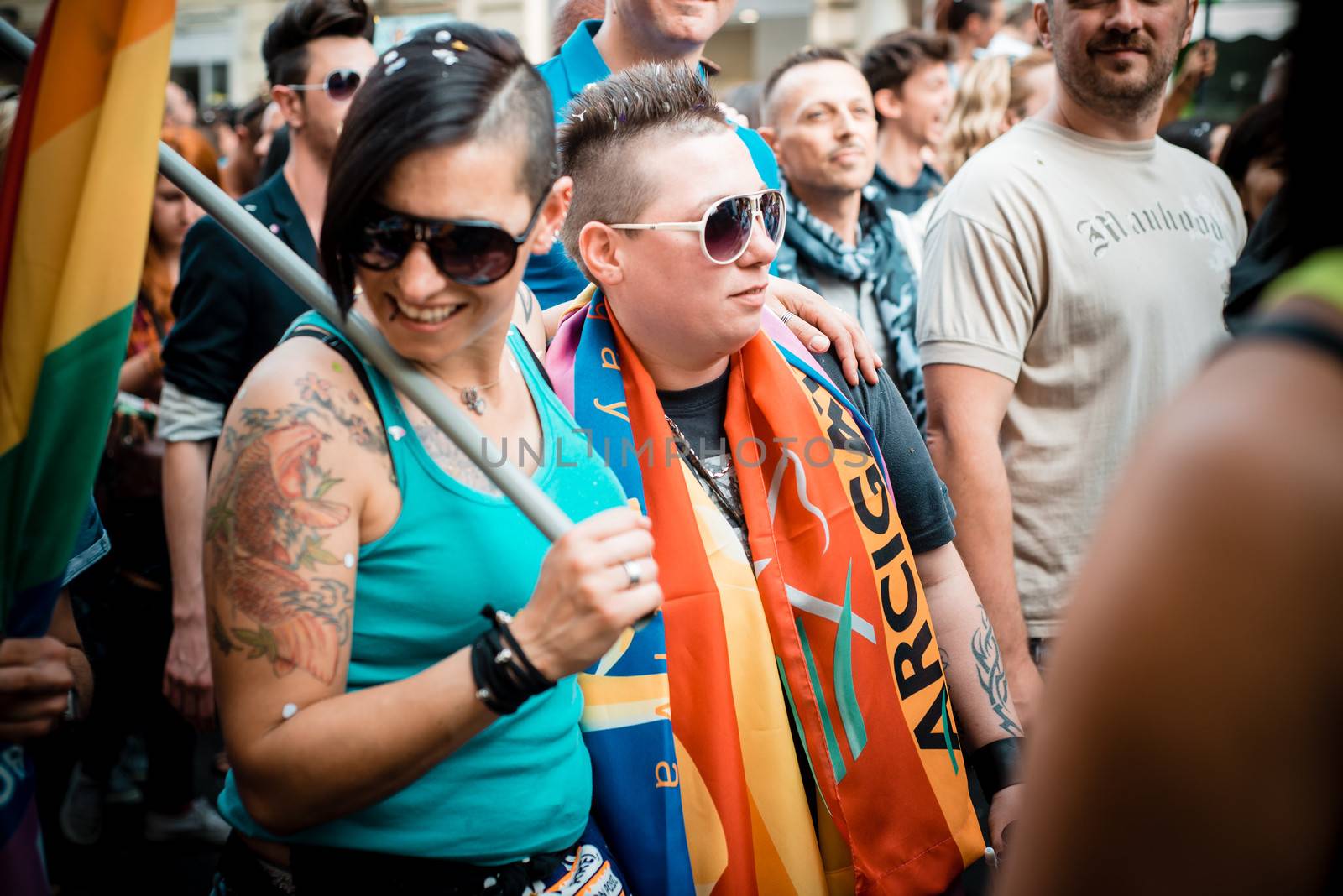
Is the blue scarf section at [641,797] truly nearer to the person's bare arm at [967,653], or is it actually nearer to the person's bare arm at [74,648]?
the person's bare arm at [967,653]

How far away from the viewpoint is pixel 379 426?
1.58m

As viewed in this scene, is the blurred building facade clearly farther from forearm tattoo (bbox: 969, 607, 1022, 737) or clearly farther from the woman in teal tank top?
the woman in teal tank top

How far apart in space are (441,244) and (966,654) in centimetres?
144

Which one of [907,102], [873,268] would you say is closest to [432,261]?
[873,268]

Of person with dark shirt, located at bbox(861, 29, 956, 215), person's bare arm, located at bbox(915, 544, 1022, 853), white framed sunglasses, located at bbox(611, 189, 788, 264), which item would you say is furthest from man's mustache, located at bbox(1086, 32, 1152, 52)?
person with dark shirt, located at bbox(861, 29, 956, 215)

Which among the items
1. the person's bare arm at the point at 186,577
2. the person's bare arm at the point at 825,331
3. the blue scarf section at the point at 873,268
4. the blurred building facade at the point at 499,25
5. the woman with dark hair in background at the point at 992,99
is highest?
the person's bare arm at the point at 825,331

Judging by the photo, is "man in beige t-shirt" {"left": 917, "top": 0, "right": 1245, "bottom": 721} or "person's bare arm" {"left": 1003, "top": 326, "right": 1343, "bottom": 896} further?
"man in beige t-shirt" {"left": 917, "top": 0, "right": 1245, "bottom": 721}

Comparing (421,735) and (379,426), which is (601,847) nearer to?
(421,735)

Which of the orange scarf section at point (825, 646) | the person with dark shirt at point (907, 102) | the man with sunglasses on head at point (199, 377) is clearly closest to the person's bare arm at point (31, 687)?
the orange scarf section at point (825, 646)

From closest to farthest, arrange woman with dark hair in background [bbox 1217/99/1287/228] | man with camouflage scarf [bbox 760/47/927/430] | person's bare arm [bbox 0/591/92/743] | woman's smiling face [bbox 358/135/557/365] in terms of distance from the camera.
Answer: person's bare arm [bbox 0/591/92/743] < woman's smiling face [bbox 358/135/557/365] < woman with dark hair in background [bbox 1217/99/1287/228] < man with camouflage scarf [bbox 760/47/927/430]

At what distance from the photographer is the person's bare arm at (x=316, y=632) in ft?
4.77

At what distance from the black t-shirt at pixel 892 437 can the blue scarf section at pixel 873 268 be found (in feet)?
4.96

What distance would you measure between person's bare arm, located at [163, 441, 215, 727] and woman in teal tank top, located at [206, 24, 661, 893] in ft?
5.86

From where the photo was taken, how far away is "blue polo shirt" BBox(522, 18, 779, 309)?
2.87 metres
